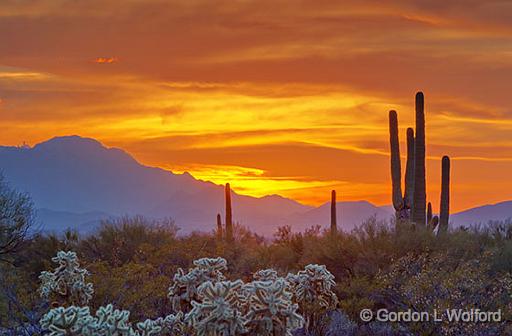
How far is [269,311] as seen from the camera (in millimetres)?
7875

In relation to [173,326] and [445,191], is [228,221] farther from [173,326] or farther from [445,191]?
[173,326]

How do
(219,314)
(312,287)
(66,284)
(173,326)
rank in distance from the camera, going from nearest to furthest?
(219,314) < (173,326) < (312,287) < (66,284)

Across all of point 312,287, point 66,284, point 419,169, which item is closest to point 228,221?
point 419,169

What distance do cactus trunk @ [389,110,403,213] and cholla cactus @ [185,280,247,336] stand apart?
20.7 m

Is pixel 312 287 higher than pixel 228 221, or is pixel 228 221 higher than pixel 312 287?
pixel 228 221

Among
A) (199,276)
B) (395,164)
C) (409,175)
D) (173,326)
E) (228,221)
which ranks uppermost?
(395,164)

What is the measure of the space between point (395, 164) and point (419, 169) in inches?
53.6

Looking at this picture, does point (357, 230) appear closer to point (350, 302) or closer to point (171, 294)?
point (350, 302)

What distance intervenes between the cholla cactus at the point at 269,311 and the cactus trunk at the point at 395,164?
20525mm

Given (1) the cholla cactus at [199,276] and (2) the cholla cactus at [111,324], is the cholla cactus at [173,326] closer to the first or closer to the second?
(1) the cholla cactus at [199,276]

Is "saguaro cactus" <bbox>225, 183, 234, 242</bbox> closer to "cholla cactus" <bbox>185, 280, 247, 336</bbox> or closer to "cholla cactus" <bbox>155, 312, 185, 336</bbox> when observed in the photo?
"cholla cactus" <bbox>155, 312, 185, 336</bbox>

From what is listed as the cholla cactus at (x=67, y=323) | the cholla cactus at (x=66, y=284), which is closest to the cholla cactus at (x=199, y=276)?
the cholla cactus at (x=66, y=284)

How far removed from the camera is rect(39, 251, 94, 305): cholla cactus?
478 inches

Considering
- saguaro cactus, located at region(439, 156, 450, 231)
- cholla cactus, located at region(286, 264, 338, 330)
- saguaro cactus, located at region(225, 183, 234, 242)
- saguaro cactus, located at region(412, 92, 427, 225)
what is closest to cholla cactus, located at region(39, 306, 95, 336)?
cholla cactus, located at region(286, 264, 338, 330)
